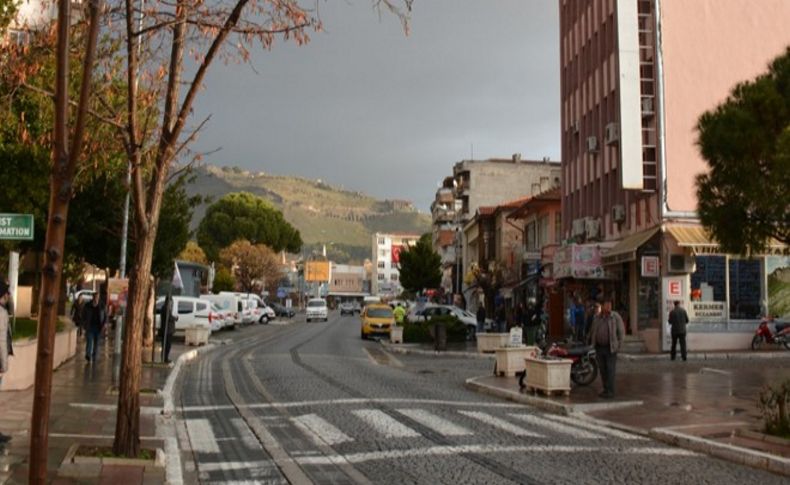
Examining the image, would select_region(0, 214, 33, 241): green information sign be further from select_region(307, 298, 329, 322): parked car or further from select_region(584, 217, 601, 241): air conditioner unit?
select_region(307, 298, 329, 322): parked car

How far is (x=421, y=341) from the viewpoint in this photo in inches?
1486

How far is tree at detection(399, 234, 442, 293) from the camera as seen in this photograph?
317 feet

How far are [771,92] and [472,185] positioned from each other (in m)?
76.6

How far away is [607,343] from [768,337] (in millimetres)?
15995

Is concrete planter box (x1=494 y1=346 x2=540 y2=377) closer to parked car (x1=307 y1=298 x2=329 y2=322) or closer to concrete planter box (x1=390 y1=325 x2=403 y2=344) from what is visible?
concrete planter box (x1=390 y1=325 x2=403 y2=344)

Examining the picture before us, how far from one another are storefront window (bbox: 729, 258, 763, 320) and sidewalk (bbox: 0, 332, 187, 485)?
19.9 m

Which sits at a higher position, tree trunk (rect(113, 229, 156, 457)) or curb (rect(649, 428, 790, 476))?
tree trunk (rect(113, 229, 156, 457))

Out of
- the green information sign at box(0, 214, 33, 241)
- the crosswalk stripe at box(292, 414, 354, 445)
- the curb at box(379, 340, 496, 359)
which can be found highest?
the green information sign at box(0, 214, 33, 241)

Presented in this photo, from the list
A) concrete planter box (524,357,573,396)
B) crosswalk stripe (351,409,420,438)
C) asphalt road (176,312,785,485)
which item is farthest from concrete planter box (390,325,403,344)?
crosswalk stripe (351,409,420,438)

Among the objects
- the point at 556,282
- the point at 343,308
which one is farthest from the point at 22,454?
the point at 343,308

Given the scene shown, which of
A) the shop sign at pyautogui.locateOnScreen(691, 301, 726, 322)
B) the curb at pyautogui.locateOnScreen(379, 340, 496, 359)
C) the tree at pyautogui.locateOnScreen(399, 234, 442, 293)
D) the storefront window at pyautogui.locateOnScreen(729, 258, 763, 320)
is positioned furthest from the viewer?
the tree at pyautogui.locateOnScreen(399, 234, 442, 293)

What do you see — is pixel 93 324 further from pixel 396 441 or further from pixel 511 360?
pixel 396 441

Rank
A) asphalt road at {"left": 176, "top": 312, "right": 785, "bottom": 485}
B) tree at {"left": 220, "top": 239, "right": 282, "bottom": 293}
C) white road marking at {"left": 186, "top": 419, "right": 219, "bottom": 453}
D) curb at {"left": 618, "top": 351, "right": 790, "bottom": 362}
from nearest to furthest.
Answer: asphalt road at {"left": 176, "top": 312, "right": 785, "bottom": 485}, white road marking at {"left": 186, "top": 419, "right": 219, "bottom": 453}, curb at {"left": 618, "top": 351, "right": 790, "bottom": 362}, tree at {"left": 220, "top": 239, "right": 282, "bottom": 293}

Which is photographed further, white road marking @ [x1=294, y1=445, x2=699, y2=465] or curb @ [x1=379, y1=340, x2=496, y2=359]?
curb @ [x1=379, y1=340, x2=496, y2=359]
